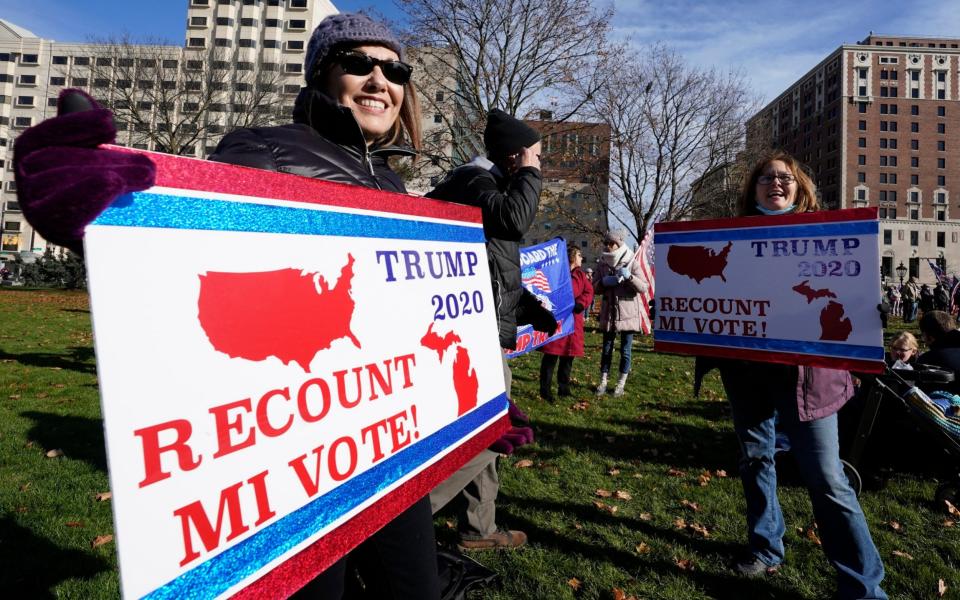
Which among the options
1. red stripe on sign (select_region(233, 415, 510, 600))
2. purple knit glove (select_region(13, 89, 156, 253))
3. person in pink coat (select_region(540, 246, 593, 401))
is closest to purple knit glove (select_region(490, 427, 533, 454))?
red stripe on sign (select_region(233, 415, 510, 600))

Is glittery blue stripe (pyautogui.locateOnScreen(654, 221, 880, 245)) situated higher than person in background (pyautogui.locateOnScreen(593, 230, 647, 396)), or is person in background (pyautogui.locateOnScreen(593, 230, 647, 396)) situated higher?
glittery blue stripe (pyautogui.locateOnScreen(654, 221, 880, 245))

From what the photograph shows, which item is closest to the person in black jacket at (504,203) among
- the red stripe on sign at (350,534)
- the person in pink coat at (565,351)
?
the red stripe on sign at (350,534)

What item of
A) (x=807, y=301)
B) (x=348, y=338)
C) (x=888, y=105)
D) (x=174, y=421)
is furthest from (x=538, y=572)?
(x=888, y=105)

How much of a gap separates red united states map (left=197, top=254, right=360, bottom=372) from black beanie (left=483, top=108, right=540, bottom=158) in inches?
48.8

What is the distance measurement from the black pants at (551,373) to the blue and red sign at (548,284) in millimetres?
351

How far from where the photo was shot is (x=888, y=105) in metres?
82.4

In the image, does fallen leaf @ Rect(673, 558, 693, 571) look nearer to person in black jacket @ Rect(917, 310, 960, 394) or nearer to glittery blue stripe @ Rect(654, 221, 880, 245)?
glittery blue stripe @ Rect(654, 221, 880, 245)

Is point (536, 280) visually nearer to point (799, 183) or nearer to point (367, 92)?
point (799, 183)

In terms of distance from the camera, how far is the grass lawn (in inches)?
124

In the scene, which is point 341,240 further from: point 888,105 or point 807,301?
point 888,105

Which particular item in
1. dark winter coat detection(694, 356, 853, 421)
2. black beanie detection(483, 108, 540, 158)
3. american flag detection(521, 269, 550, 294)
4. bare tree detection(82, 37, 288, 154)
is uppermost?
bare tree detection(82, 37, 288, 154)

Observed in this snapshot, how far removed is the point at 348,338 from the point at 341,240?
24cm

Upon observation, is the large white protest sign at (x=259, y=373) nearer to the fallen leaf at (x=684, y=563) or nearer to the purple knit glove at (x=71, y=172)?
the purple knit glove at (x=71, y=172)

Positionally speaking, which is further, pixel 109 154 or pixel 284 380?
pixel 284 380
